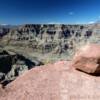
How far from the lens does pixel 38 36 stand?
641ft

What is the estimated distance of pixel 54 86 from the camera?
7.08m

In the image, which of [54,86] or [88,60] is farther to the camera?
[88,60]

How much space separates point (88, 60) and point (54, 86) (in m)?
1.70

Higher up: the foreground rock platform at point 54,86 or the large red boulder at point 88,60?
the large red boulder at point 88,60

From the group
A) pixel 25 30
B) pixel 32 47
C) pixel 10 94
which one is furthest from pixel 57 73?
pixel 25 30

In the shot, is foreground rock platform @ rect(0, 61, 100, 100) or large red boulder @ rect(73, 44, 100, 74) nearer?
foreground rock platform @ rect(0, 61, 100, 100)

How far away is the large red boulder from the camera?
26.1 ft

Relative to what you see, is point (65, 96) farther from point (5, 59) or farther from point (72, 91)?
point (5, 59)

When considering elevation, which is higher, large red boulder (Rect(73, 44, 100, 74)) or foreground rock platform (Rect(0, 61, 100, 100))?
large red boulder (Rect(73, 44, 100, 74))

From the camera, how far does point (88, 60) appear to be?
8102mm

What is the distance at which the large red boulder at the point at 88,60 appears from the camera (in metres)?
7.94

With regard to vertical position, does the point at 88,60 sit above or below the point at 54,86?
above

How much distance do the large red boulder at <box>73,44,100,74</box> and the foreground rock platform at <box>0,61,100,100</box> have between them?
0.22 m

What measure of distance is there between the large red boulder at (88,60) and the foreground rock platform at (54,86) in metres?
0.22
